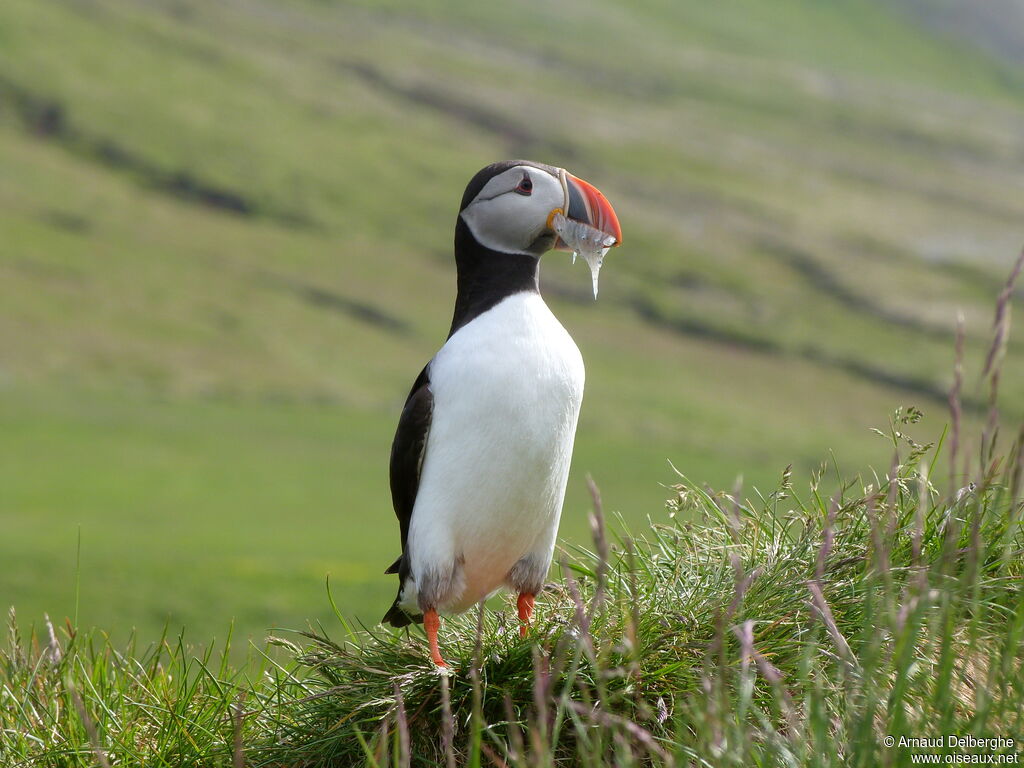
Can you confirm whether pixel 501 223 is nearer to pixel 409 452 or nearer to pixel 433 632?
A: pixel 409 452

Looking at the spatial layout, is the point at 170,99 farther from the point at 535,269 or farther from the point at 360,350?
the point at 535,269

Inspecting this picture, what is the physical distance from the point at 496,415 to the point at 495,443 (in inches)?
5.0

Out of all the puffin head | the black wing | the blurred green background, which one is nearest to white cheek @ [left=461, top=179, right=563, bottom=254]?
the puffin head

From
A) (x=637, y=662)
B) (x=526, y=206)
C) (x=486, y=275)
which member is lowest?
Answer: (x=637, y=662)

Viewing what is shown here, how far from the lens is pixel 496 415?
18.8ft

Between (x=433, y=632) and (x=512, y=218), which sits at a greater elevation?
(x=512, y=218)

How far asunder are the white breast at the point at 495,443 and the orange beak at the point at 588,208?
0.45 m

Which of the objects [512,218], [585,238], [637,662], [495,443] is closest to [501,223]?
[512,218]

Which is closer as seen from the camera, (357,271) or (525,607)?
(525,607)

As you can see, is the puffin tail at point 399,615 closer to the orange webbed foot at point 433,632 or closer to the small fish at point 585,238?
the orange webbed foot at point 433,632

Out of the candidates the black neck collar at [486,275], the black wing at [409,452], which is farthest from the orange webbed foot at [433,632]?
the black neck collar at [486,275]

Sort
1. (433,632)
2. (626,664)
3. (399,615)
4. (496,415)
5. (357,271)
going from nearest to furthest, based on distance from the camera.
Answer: (626,664) → (433,632) → (496,415) → (399,615) → (357,271)

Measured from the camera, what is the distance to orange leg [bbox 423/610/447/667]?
207 inches

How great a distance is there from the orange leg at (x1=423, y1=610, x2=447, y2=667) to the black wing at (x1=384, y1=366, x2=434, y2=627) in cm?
35
